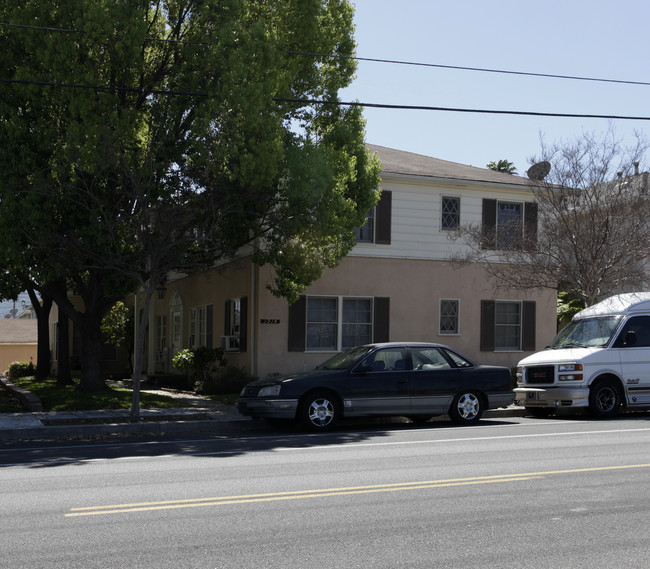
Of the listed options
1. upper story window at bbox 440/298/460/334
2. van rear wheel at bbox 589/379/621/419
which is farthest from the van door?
upper story window at bbox 440/298/460/334

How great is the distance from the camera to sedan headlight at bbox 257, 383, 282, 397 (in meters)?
13.8

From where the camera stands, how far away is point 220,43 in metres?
16.2

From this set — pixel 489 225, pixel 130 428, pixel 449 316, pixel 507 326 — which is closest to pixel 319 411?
pixel 130 428

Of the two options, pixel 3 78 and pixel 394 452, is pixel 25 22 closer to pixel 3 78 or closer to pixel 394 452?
pixel 3 78

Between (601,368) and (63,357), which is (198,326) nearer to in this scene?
(63,357)

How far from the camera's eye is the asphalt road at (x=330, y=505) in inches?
224

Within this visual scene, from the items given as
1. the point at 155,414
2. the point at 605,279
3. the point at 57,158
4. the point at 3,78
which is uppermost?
the point at 3,78

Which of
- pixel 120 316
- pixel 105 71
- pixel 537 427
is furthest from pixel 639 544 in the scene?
pixel 120 316

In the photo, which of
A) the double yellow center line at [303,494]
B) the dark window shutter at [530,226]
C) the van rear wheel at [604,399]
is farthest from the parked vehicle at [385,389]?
the dark window shutter at [530,226]

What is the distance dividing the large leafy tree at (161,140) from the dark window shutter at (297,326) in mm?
2961

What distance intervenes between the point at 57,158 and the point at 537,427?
1087cm

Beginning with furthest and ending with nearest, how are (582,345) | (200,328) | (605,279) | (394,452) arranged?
(200,328) → (605,279) → (582,345) → (394,452)

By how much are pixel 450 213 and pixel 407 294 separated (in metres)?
2.84

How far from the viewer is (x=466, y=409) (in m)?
15.1
